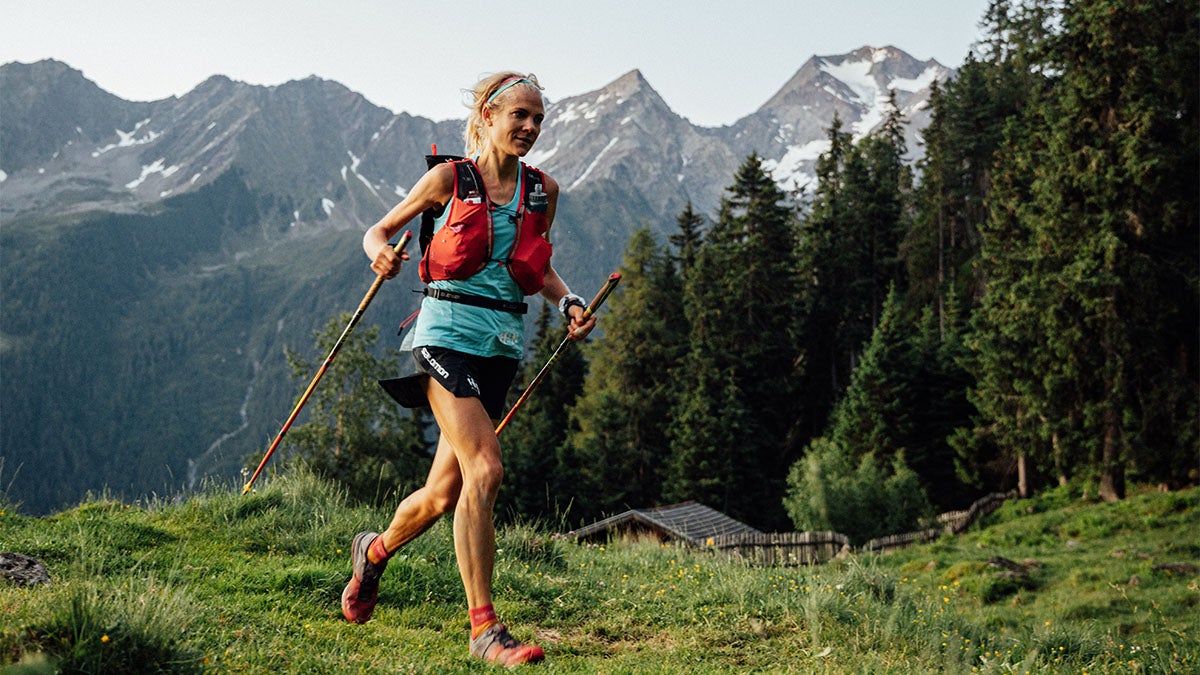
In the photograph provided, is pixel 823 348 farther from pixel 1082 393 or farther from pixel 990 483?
pixel 1082 393

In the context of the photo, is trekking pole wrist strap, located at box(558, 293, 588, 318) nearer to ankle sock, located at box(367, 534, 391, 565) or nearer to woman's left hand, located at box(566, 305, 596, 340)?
woman's left hand, located at box(566, 305, 596, 340)

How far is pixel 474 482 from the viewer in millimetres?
4488

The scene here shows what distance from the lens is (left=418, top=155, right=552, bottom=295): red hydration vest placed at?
4598 millimetres

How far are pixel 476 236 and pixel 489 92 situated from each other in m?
0.88

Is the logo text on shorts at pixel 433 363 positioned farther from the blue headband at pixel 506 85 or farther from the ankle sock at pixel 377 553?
the blue headband at pixel 506 85

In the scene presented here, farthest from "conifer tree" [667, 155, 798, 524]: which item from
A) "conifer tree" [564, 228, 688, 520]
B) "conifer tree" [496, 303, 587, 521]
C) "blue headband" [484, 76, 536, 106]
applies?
"blue headband" [484, 76, 536, 106]

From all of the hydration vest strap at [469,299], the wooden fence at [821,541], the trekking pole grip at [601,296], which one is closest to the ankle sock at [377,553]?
the hydration vest strap at [469,299]

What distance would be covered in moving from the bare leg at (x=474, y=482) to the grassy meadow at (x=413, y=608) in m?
0.43

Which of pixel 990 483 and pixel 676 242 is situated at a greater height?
pixel 676 242

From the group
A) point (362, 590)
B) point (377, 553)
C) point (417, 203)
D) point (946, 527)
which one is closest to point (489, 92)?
point (417, 203)

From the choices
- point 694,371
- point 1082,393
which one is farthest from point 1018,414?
point 694,371

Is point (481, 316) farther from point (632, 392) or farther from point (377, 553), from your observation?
point (632, 392)

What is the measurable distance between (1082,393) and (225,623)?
106 ft

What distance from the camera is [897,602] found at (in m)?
6.77
